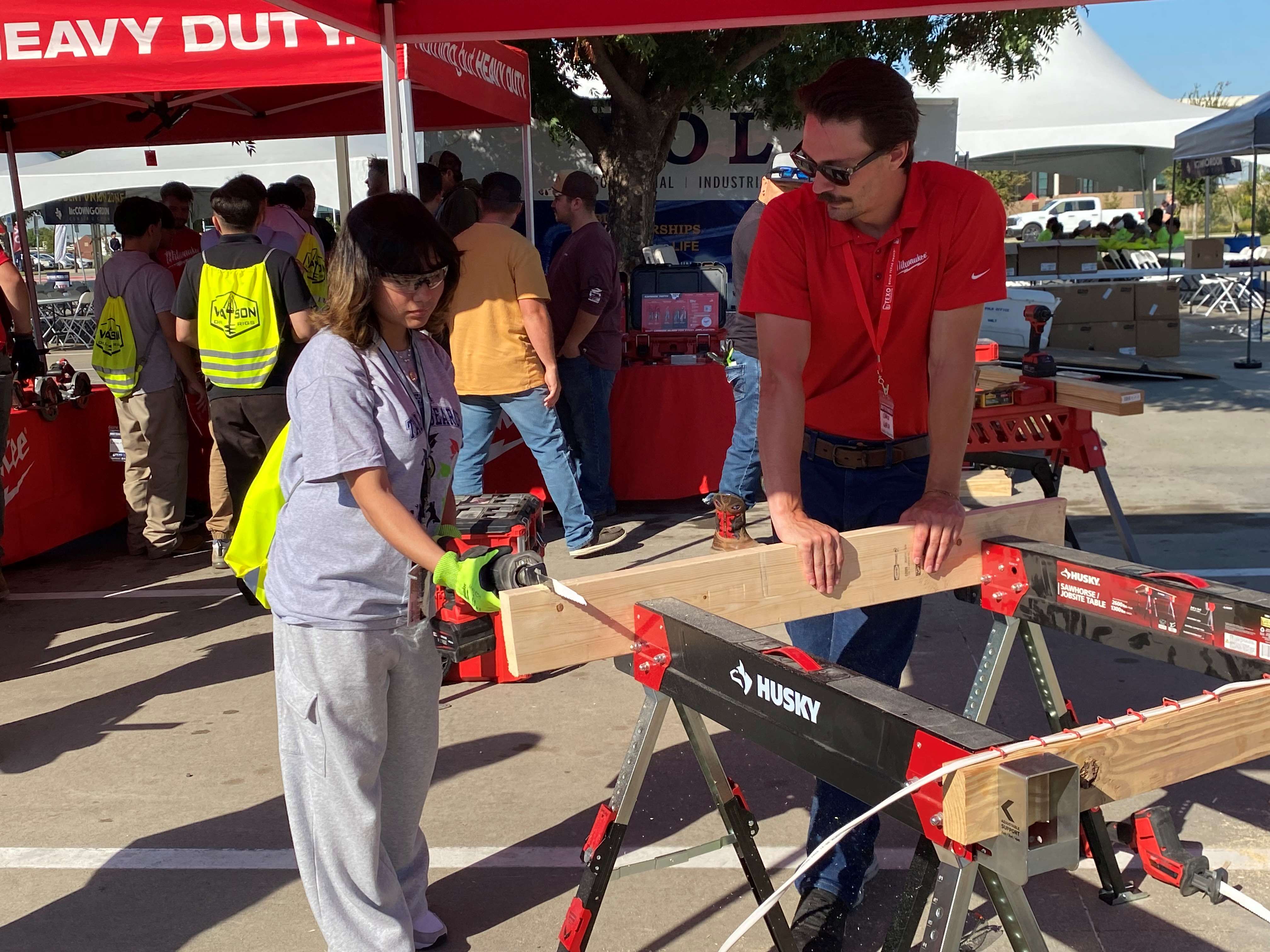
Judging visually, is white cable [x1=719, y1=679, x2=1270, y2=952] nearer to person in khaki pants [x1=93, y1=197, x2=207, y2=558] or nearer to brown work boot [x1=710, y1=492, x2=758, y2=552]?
brown work boot [x1=710, y1=492, x2=758, y2=552]

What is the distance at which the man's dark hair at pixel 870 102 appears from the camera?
2.35 meters

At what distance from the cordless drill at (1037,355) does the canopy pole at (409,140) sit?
9.72 feet

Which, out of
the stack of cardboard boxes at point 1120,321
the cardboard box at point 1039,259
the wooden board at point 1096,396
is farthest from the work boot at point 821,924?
the cardboard box at point 1039,259

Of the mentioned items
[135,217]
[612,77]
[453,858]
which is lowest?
Answer: [453,858]

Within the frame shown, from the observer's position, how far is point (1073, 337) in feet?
46.2

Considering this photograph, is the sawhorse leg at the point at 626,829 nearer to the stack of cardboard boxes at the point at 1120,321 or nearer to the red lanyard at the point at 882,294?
the red lanyard at the point at 882,294

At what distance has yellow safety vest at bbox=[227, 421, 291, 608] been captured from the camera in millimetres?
2645

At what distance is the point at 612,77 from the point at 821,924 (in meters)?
9.78

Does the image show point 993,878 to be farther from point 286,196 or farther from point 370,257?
point 286,196

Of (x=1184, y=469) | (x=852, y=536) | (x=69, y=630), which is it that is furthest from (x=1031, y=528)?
(x=1184, y=469)

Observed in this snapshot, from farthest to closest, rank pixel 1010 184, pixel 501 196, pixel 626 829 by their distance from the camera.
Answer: pixel 1010 184 → pixel 501 196 → pixel 626 829

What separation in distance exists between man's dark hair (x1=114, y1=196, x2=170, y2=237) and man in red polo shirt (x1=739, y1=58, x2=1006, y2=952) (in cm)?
484

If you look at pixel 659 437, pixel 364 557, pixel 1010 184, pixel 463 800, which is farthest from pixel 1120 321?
pixel 1010 184

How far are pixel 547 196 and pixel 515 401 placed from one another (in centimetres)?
749
